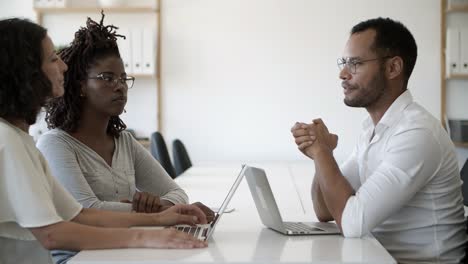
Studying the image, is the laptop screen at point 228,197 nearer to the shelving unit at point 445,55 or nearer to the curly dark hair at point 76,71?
the curly dark hair at point 76,71

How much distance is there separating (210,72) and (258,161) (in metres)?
0.86

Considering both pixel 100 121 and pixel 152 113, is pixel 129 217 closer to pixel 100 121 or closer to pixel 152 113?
pixel 100 121

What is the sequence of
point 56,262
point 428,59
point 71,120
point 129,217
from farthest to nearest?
point 428,59 → point 71,120 → point 56,262 → point 129,217

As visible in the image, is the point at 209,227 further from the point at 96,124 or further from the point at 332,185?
the point at 96,124

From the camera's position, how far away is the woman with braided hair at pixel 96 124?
94.9 inches

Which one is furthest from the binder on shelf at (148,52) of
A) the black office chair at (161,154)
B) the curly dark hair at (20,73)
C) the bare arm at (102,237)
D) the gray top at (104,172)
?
the bare arm at (102,237)

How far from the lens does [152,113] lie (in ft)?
18.8

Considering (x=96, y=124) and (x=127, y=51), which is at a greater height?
(x=127, y=51)

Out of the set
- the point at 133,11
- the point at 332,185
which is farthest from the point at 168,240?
the point at 133,11

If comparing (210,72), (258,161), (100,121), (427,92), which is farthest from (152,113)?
(100,121)

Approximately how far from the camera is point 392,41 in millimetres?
2281

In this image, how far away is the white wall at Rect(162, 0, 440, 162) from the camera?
5531 mm

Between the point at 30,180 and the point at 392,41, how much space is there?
4.26ft

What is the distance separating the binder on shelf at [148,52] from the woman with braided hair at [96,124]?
2.81 meters
